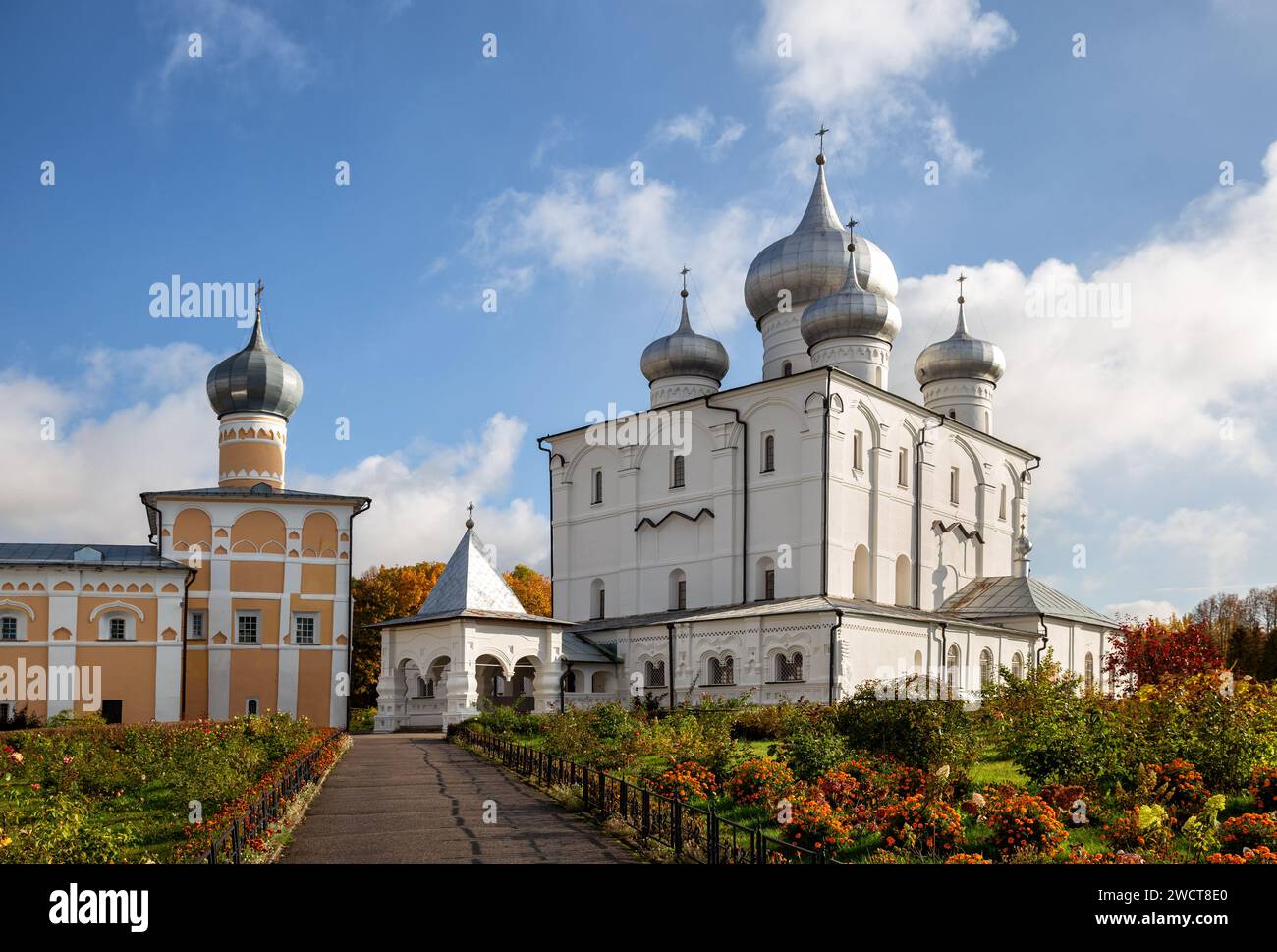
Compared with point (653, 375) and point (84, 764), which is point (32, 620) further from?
point (653, 375)

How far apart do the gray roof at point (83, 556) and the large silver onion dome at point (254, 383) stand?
19.3ft

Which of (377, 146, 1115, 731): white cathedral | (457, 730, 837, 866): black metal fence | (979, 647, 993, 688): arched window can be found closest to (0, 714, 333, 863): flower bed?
(457, 730, 837, 866): black metal fence

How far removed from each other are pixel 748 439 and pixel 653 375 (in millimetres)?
5854

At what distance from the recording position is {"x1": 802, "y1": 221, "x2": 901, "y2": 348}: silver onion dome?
34.2m

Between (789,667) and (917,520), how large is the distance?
26.5ft

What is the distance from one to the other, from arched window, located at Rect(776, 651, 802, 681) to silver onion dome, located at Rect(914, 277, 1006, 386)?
16113 mm

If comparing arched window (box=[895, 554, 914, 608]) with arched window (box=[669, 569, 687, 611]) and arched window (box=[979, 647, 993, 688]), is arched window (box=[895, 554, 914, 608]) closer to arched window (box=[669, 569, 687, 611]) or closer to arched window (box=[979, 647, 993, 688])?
arched window (box=[979, 647, 993, 688])

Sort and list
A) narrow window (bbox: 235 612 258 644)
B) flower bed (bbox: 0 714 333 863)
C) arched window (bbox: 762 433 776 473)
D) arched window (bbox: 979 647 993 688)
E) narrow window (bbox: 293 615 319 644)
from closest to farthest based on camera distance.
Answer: flower bed (bbox: 0 714 333 863)
narrow window (bbox: 235 612 258 644)
narrow window (bbox: 293 615 319 644)
arched window (bbox: 762 433 776 473)
arched window (bbox: 979 647 993 688)

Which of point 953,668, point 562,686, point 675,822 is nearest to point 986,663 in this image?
point 953,668

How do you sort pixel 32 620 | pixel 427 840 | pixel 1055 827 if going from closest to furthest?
pixel 1055 827
pixel 427 840
pixel 32 620

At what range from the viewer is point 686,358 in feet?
121
